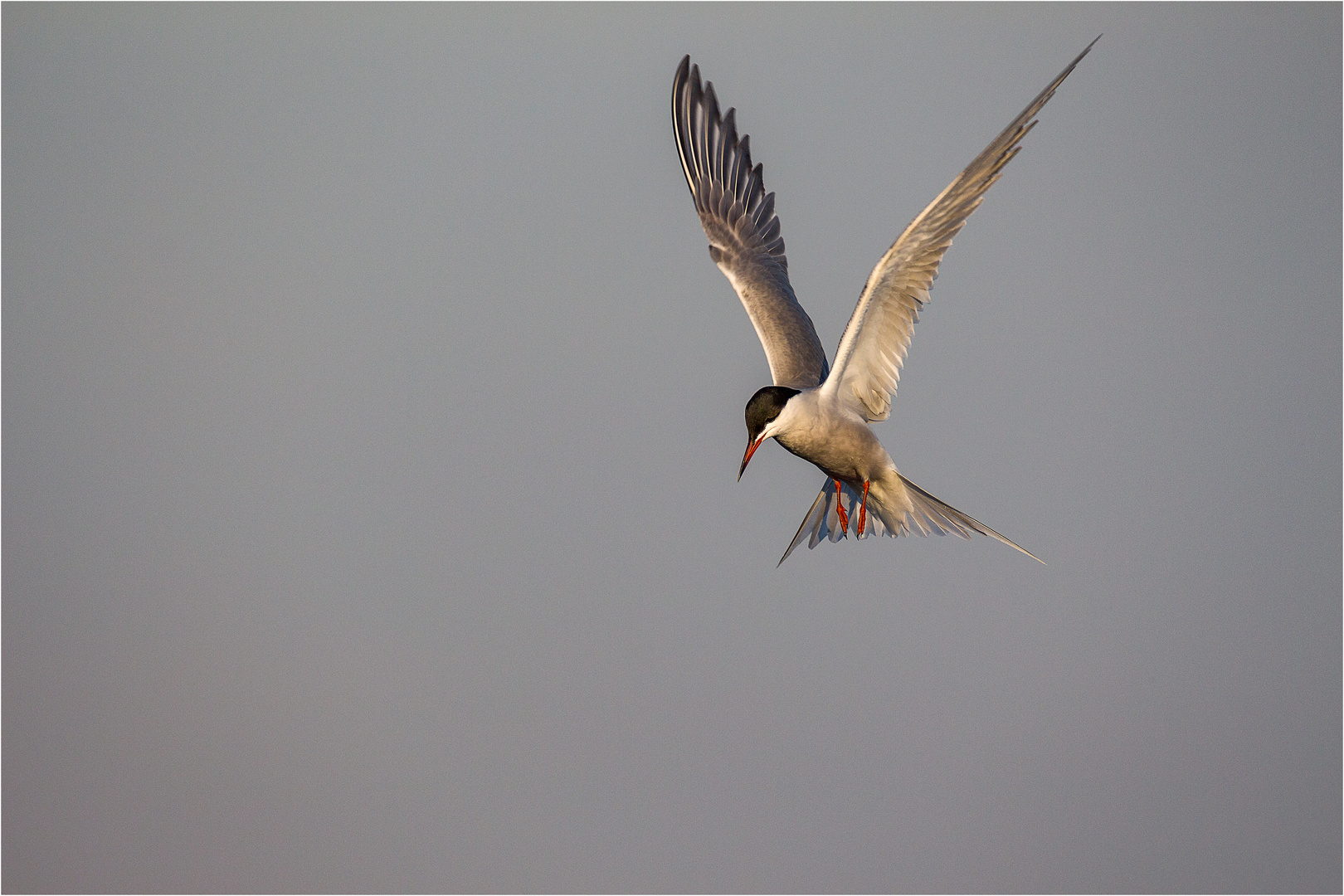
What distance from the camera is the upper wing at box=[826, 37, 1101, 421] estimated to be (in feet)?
15.7

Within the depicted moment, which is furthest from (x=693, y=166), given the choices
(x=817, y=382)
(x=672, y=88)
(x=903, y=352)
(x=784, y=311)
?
(x=903, y=352)

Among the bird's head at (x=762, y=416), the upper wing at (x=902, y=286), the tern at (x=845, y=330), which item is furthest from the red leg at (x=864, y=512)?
the bird's head at (x=762, y=416)

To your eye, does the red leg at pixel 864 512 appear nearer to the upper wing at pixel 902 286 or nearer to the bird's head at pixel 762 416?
the upper wing at pixel 902 286

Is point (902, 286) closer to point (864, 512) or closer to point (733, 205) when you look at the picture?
point (864, 512)

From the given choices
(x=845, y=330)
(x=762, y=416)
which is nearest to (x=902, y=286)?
(x=845, y=330)

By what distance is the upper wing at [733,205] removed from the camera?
6711mm

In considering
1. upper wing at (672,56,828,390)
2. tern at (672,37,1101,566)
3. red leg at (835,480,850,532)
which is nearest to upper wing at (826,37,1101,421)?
tern at (672,37,1101,566)

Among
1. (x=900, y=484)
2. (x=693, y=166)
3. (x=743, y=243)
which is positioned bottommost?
(x=900, y=484)

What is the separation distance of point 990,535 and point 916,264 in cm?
129

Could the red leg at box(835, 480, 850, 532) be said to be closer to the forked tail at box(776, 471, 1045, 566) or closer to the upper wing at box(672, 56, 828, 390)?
the forked tail at box(776, 471, 1045, 566)

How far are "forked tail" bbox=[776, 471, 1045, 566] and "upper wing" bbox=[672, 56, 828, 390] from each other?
93 cm

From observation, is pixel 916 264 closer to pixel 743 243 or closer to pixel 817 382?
pixel 817 382

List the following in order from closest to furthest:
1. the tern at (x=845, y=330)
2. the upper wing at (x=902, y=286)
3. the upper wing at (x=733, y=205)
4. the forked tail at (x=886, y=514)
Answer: the upper wing at (x=902, y=286) → the tern at (x=845, y=330) → the forked tail at (x=886, y=514) → the upper wing at (x=733, y=205)

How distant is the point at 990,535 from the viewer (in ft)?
17.6
